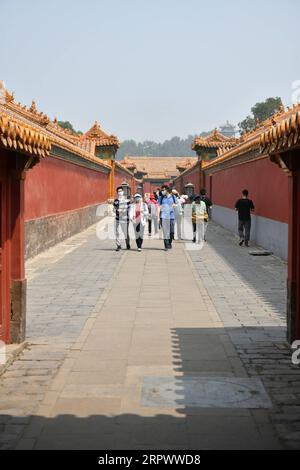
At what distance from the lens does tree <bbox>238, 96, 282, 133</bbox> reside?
7294 cm

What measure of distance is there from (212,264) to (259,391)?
9.43m

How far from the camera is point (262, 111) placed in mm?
74312

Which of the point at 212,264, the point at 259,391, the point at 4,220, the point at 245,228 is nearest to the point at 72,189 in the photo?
the point at 245,228

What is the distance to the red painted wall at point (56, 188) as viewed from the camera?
1670 cm

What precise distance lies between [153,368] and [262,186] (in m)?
13.1

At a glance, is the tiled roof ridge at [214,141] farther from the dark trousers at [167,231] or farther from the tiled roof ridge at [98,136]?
the dark trousers at [167,231]

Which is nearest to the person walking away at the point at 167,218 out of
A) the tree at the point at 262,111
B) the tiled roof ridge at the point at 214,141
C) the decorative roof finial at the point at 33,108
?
the decorative roof finial at the point at 33,108

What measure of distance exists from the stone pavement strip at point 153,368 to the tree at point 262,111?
6266 centimetres

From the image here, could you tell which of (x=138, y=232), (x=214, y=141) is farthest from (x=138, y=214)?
(x=214, y=141)

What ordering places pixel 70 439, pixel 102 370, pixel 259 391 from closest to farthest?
1. pixel 70 439
2. pixel 259 391
3. pixel 102 370

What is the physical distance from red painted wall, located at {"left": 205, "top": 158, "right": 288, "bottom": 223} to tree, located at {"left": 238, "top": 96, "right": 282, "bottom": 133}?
4686 cm

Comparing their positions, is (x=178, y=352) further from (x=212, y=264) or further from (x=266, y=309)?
(x=212, y=264)

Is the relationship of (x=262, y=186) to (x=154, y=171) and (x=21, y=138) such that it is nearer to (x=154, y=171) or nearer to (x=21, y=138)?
(x=21, y=138)
